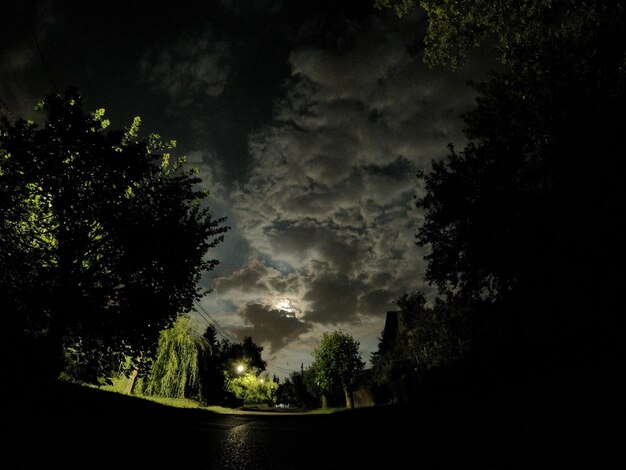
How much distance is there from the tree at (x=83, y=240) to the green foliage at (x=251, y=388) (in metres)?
46.6

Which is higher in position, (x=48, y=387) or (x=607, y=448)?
(x=48, y=387)

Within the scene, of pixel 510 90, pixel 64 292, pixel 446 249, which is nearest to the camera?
pixel 64 292

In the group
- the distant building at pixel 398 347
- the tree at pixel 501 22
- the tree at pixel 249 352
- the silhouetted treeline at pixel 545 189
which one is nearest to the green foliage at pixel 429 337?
the distant building at pixel 398 347

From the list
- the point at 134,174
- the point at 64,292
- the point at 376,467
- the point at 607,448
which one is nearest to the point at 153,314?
the point at 64,292

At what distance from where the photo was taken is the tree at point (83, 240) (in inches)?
362

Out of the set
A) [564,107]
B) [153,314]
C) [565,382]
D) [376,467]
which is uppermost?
[564,107]

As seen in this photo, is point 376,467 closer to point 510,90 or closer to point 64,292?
point 64,292

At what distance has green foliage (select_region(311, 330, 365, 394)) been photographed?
130 ft

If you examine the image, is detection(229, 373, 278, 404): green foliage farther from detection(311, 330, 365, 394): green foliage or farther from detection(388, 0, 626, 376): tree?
detection(388, 0, 626, 376): tree

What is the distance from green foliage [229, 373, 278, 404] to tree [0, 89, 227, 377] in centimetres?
4663

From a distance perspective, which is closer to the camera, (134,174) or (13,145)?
(13,145)

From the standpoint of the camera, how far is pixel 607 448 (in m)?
2.24

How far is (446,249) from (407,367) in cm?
2263

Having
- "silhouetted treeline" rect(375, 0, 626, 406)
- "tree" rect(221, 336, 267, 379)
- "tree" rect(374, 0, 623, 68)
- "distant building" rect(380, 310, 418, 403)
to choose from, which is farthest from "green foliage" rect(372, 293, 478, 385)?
"tree" rect(221, 336, 267, 379)
